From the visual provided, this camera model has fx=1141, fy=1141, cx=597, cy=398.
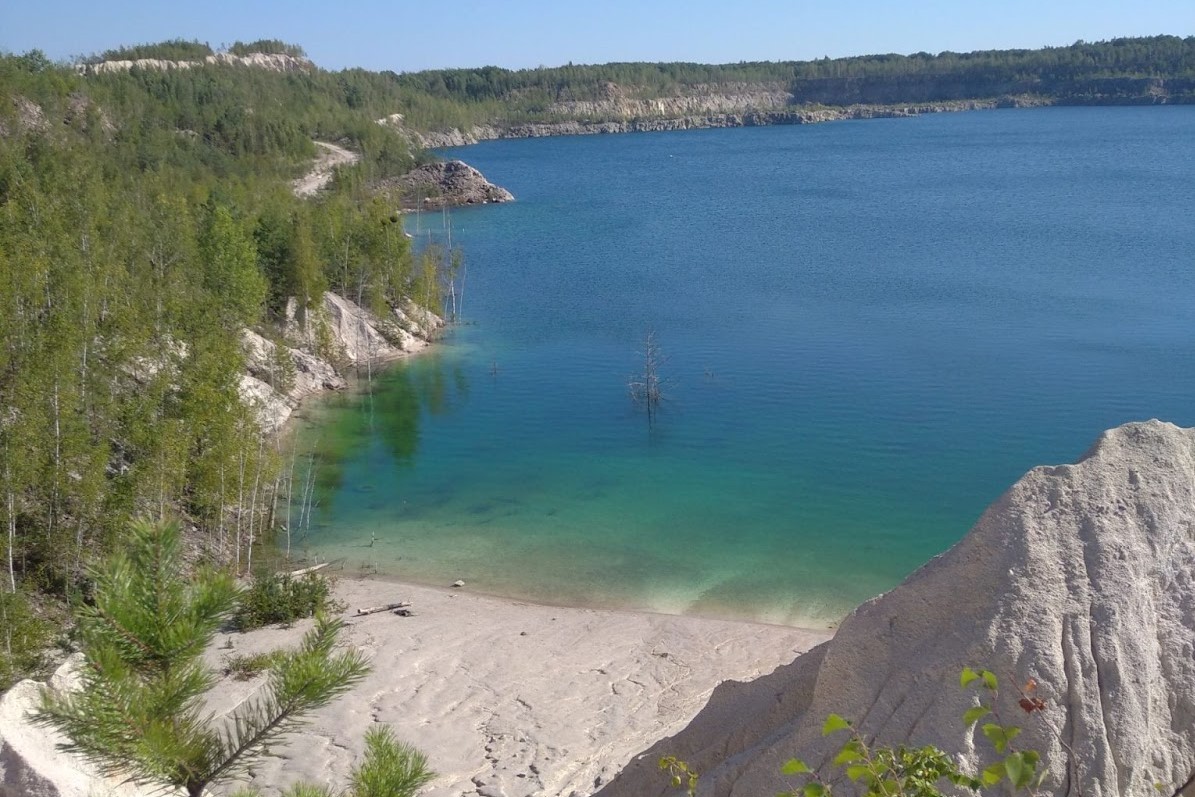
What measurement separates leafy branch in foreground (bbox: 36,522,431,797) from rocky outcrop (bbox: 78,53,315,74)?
96.4 meters

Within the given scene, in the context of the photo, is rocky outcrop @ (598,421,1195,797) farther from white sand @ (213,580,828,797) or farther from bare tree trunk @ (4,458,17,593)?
bare tree trunk @ (4,458,17,593)

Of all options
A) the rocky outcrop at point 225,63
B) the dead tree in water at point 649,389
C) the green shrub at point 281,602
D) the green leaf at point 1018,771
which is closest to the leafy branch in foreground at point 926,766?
the green leaf at point 1018,771

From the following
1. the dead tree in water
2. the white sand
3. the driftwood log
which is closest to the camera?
the white sand

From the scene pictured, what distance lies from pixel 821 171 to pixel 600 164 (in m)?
33.1

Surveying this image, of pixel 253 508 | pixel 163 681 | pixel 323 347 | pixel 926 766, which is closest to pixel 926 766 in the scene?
pixel 926 766

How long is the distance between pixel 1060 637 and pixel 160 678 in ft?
21.9

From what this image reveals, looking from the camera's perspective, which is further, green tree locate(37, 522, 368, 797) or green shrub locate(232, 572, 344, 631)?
green shrub locate(232, 572, 344, 631)

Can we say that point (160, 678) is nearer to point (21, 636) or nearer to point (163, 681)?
point (163, 681)

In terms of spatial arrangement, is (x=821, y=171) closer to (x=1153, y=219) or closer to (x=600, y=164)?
(x=600, y=164)

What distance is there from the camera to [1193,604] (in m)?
9.23

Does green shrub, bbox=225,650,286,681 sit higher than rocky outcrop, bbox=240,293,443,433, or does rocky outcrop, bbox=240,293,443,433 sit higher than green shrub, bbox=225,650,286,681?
rocky outcrop, bbox=240,293,443,433

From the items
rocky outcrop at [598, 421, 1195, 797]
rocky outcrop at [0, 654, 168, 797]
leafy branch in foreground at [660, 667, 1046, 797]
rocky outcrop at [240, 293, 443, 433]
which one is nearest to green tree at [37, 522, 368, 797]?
rocky outcrop at [0, 654, 168, 797]

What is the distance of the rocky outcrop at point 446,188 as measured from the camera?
96750 millimetres

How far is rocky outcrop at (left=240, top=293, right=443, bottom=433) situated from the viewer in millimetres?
36500
